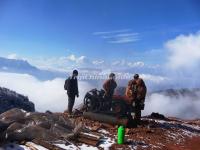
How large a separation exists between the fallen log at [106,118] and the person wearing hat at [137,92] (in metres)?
1.30

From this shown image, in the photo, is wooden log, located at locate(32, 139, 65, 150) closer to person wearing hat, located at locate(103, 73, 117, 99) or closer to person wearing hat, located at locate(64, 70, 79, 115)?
person wearing hat, located at locate(64, 70, 79, 115)

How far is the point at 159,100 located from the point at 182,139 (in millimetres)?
132902

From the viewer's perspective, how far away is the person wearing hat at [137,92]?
1859cm

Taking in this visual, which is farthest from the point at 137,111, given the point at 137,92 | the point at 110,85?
the point at 110,85

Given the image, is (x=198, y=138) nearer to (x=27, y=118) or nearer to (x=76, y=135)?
(x=76, y=135)

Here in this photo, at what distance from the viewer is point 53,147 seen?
41.1 ft

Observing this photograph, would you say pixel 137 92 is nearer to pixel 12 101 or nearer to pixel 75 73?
pixel 75 73

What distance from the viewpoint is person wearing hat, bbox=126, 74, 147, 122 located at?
61.0 ft

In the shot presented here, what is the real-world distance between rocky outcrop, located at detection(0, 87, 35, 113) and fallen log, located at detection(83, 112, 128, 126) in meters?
9.37

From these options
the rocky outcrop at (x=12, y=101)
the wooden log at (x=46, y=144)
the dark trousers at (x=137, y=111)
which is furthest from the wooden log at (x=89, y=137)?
the rocky outcrop at (x=12, y=101)

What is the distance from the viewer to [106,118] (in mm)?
18047

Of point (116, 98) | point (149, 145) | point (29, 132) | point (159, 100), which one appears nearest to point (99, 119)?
point (116, 98)

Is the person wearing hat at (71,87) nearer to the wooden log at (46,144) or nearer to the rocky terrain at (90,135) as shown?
the rocky terrain at (90,135)

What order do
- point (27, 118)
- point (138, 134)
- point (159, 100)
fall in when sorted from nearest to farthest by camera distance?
point (27, 118), point (138, 134), point (159, 100)
